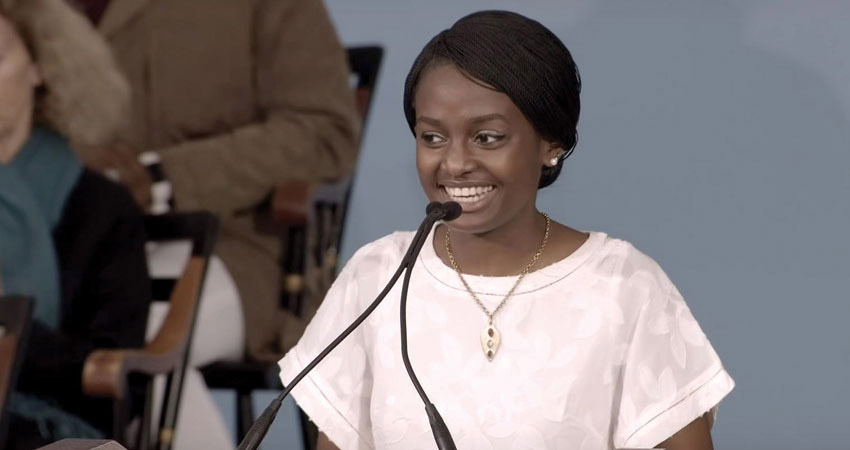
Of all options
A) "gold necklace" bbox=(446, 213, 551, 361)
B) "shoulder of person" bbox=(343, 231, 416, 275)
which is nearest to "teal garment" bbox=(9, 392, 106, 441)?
"shoulder of person" bbox=(343, 231, 416, 275)

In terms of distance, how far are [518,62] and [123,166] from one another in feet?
6.20

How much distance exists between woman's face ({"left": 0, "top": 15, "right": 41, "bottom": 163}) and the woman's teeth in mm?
1372

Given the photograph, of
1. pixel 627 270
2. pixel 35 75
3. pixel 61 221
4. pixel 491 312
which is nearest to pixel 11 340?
pixel 61 221

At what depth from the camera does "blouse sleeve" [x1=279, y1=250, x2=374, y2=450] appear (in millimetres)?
1609

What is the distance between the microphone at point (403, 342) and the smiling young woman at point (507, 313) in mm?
171

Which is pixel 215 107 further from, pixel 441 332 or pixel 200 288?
pixel 441 332

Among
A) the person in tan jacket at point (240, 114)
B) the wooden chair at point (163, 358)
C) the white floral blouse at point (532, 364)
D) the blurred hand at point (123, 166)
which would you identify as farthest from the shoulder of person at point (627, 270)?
the blurred hand at point (123, 166)

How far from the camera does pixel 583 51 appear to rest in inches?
130

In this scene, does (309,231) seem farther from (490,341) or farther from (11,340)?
(490,341)

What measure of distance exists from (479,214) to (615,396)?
24cm

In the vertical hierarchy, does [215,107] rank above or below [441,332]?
below

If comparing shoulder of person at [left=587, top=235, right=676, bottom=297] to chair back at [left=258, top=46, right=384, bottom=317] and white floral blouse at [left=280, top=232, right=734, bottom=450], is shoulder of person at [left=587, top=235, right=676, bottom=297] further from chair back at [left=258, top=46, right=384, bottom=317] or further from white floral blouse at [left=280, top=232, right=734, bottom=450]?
chair back at [left=258, top=46, right=384, bottom=317]

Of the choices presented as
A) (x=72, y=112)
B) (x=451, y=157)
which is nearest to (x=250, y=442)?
(x=451, y=157)

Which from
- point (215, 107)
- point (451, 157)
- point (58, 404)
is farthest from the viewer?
point (215, 107)
